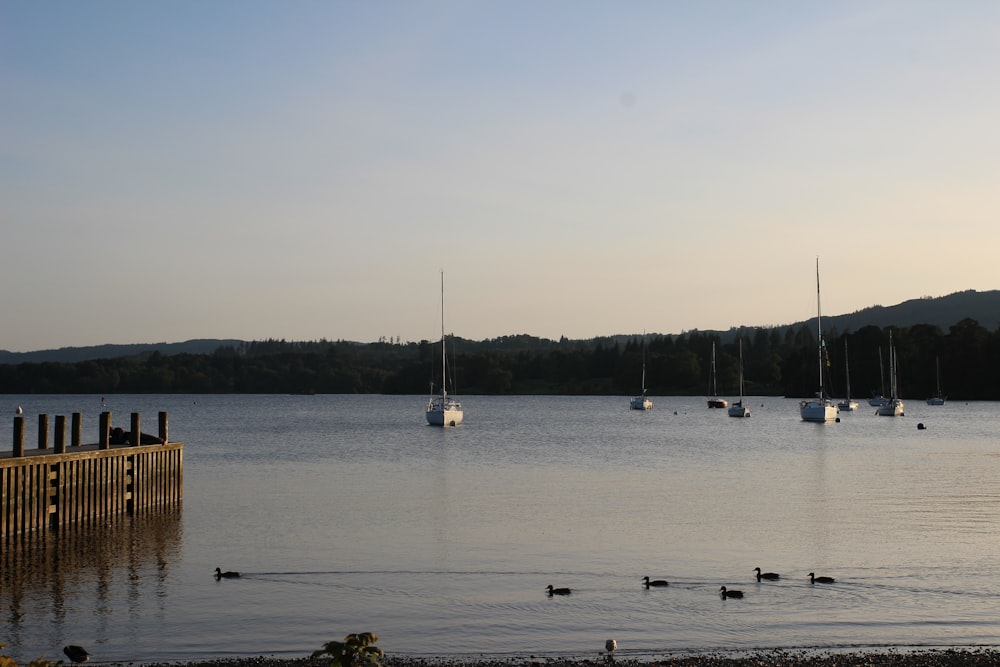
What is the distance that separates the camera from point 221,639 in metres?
21.1

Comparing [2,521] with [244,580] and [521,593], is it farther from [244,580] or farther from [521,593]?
[521,593]

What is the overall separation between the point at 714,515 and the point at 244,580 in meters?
20.0

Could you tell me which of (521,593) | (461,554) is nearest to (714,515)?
(461,554)

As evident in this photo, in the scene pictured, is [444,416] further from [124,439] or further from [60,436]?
[60,436]

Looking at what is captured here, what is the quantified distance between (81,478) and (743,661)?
77.3 feet

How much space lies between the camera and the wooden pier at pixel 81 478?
1211 inches

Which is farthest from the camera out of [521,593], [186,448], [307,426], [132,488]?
[307,426]

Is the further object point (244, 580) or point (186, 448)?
point (186, 448)

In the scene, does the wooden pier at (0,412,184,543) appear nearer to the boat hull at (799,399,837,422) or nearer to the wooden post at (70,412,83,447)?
the wooden post at (70,412,83,447)

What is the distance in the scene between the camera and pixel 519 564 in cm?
2948

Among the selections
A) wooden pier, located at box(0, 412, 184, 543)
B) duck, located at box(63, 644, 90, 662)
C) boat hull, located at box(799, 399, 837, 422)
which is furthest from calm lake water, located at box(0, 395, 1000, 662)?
boat hull, located at box(799, 399, 837, 422)

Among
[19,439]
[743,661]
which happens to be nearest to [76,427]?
[19,439]

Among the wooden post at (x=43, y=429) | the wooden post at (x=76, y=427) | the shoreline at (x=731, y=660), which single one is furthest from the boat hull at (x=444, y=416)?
the shoreline at (x=731, y=660)

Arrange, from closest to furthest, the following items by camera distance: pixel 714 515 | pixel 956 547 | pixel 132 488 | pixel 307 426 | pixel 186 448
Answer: pixel 956 547
pixel 132 488
pixel 714 515
pixel 186 448
pixel 307 426
